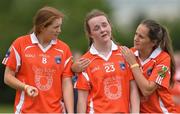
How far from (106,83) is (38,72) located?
Result: 2.44 ft

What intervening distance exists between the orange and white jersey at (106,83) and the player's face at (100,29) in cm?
19

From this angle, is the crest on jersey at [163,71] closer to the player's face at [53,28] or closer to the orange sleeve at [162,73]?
the orange sleeve at [162,73]

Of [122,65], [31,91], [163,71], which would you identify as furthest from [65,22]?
[31,91]

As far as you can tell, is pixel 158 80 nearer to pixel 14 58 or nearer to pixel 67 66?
pixel 67 66

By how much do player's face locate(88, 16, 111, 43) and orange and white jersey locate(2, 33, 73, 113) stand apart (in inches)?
17.4

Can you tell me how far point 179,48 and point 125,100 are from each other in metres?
30.3

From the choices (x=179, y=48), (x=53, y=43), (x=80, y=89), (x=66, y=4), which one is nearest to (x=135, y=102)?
(x=80, y=89)

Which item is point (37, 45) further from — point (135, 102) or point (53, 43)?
point (135, 102)

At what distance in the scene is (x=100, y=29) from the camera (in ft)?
23.8

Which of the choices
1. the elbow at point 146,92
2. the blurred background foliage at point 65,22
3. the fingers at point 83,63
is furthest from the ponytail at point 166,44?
the blurred background foliage at point 65,22

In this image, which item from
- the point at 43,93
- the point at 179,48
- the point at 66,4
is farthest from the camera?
the point at 66,4

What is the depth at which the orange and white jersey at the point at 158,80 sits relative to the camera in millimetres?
7453

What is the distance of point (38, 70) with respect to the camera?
23.7 feet

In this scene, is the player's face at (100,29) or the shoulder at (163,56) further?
the shoulder at (163,56)
